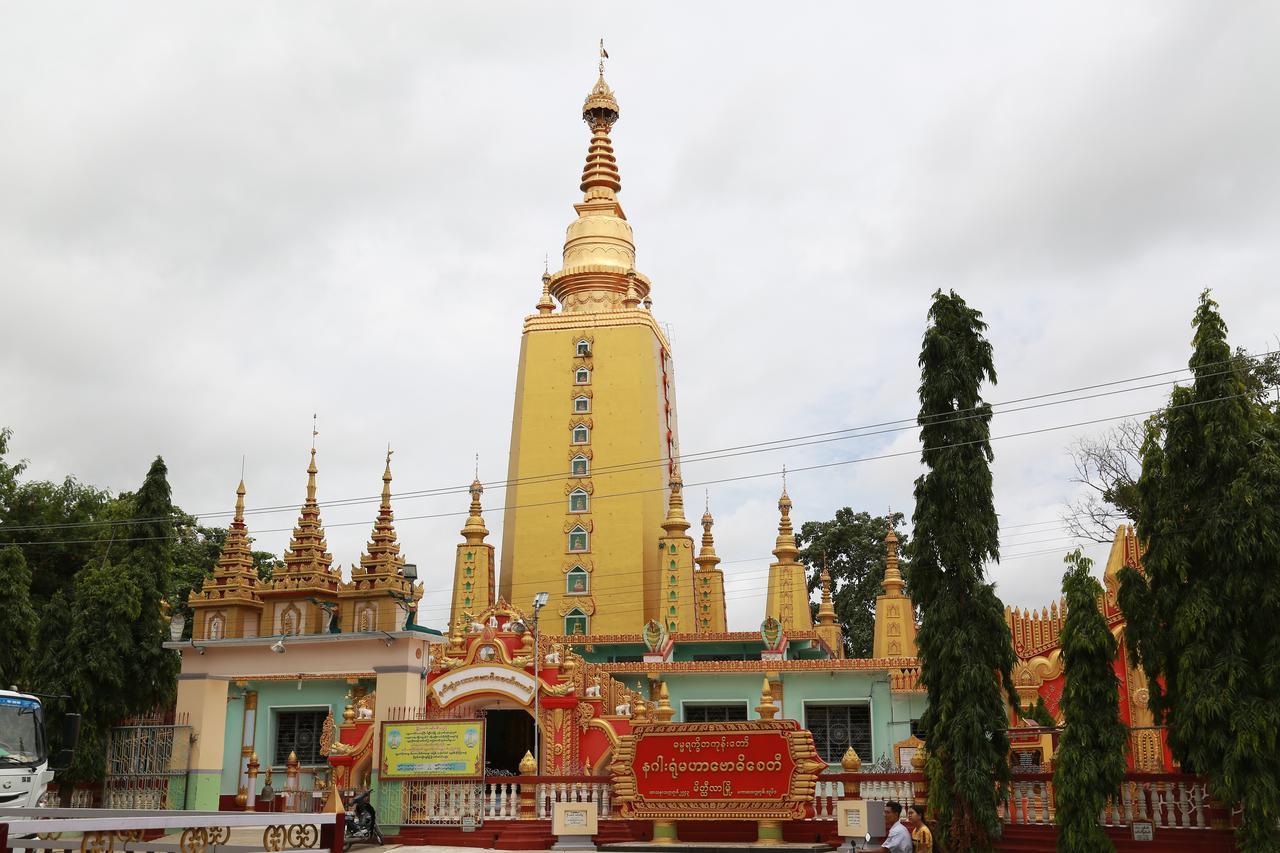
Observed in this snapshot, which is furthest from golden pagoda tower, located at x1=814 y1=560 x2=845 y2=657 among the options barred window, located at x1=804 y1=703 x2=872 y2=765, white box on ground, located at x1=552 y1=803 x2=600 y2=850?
white box on ground, located at x1=552 y1=803 x2=600 y2=850

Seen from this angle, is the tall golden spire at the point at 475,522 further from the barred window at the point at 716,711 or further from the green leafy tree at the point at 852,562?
the green leafy tree at the point at 852,562

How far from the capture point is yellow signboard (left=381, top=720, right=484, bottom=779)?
19281 millimetres

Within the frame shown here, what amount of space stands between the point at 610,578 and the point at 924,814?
64.3ft

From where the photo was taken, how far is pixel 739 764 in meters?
18.4

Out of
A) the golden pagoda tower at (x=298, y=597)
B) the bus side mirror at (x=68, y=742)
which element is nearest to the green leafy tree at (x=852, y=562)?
the golden pagoda tower at (x=298, y=597)

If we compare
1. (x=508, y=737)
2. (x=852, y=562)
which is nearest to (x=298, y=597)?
(x=508, y=737)

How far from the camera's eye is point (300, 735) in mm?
27094

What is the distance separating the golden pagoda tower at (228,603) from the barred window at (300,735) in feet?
10.4

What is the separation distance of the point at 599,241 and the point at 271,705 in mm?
20394

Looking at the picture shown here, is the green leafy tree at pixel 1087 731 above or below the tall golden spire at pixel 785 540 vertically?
below

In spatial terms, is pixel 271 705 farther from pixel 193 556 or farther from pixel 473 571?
pixel 193 556

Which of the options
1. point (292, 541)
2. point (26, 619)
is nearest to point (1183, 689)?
point (292, 541)

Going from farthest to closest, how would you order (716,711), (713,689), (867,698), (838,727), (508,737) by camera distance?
(716,711) → (713,689) → (838,727) → (867,698) → (508,737)

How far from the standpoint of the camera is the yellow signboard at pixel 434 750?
63.3ft
